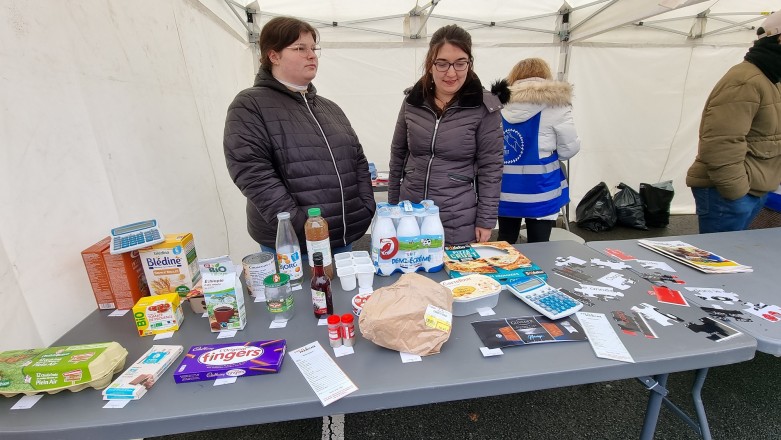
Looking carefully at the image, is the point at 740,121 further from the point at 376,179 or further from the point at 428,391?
the point at 376,179

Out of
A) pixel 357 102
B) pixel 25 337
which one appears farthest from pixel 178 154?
pixel 357 102

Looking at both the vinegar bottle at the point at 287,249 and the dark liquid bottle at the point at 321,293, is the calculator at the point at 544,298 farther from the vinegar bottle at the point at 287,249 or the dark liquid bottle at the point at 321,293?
the vinegar bottle at the point at 287,249

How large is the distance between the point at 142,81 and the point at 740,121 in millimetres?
2878

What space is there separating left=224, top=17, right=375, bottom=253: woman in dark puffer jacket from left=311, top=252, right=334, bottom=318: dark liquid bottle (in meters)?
0.42

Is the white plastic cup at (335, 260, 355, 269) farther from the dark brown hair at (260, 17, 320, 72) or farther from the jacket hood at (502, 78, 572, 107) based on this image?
the jacket hood at (502, 78, 572, 107)

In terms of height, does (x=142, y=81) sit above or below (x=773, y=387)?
above

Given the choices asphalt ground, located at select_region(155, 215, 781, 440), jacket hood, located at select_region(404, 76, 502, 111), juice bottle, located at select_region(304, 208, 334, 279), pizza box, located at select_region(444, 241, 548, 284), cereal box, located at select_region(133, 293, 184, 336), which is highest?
jacket hood, located at select_region(404, 76, 502, 111)

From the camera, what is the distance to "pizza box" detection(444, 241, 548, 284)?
1.16 metres

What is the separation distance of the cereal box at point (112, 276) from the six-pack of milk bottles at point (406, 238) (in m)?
0.78

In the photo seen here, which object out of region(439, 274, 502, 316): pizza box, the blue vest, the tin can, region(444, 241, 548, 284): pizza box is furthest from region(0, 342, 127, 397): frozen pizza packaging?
the blue vest

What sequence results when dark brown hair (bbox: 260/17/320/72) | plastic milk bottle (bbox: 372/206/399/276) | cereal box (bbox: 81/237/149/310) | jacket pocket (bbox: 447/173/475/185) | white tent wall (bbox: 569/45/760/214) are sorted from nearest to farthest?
cereal box (bbox: 81/237/149/310) < plastic milk bottle (bbox: 372/206/399/276) < dark brown hair (bbox: 260/17/320/72) < jacket pocket (bbox: 447/173/475/185) < white tent wall (bbox: 569/45/760/214)

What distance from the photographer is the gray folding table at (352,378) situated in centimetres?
68

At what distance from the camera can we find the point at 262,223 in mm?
1415

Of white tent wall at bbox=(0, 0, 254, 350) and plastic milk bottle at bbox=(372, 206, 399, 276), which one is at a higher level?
white tent wall at bbox=(0, 0, 254, 350)
